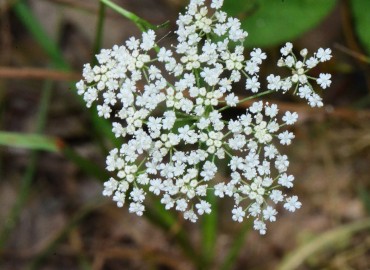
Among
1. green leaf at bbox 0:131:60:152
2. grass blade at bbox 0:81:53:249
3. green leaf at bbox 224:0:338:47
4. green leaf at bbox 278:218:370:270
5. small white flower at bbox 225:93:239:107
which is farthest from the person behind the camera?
grass blade at bbox 0:81:53:249

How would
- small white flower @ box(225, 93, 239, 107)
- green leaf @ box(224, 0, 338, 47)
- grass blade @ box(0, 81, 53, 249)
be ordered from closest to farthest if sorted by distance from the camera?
small white flower @ box(225, 93, 239, 107) < green leaf @ box(224, 0, 338, 47) < grass blade @ box(0, 81, 53, 249)

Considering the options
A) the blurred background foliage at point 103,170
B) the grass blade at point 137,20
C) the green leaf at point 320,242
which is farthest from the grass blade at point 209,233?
the grass blade at point 137,20

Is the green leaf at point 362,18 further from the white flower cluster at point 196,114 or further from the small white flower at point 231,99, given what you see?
the small white flower at point 231,99

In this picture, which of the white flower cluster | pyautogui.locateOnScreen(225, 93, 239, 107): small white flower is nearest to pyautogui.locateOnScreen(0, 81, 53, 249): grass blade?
the white flower cluster

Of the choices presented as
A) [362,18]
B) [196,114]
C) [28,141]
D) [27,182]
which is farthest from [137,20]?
[27,182]

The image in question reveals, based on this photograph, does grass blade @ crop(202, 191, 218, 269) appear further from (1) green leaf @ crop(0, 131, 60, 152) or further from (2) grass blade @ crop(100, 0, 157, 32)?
(2) grass blade @ crop(100, 0, 157, 32)

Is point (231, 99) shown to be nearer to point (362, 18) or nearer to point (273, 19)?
point (273, 19)

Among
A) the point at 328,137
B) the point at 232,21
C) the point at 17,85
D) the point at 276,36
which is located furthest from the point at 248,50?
the point at 17,85

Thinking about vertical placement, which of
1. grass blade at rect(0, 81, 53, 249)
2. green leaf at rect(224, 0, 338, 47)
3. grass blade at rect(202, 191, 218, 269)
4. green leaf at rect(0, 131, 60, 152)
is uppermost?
green leaf at rect(224, 0, 338, 47)
